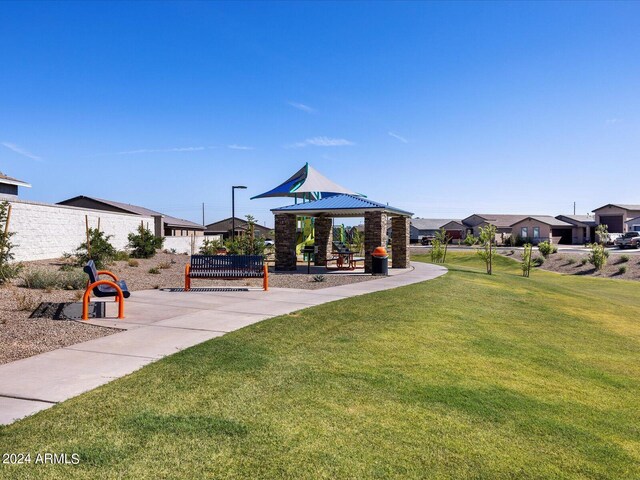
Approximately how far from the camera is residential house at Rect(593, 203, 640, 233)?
71812 mm

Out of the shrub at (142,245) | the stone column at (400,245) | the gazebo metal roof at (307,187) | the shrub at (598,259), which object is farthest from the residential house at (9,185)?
the shrub at (598,259)

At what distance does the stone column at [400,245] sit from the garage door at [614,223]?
2422 inches

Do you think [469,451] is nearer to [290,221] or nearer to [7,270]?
[7,270]

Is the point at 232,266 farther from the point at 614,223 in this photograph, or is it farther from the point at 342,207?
the point at 614,223

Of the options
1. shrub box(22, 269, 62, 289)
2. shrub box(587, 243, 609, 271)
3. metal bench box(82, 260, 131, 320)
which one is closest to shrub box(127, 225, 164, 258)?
shrub box(22, 269, 62, 289)

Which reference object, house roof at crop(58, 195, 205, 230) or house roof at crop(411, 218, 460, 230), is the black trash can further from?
house roof at crop(411, 218, 460, 230)

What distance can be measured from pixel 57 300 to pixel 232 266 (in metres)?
4.92

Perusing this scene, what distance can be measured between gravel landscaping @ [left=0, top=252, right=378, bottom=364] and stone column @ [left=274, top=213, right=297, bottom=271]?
252 centimetres

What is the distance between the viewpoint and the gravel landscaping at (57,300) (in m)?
7.36

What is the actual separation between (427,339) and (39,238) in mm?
19960

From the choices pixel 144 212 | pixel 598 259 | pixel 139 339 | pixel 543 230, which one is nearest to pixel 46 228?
pixel 139 339

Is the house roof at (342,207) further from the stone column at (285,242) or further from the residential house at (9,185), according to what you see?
the residential house at (9,185)

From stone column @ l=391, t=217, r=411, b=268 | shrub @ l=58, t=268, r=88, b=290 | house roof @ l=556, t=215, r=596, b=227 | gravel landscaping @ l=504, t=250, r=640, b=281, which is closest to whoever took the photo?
shrub @ l=58, t=268, r=88, b=290

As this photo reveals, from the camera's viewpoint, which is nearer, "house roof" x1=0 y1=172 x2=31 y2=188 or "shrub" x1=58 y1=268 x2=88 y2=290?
"shrub" x1=58 y1=268 x2=88 y2=290
